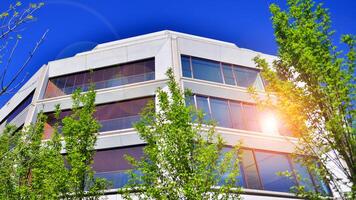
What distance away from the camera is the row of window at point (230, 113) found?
52.2 ft

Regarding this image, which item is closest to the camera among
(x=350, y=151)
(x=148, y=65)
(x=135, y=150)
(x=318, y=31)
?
(x=350, y=151)

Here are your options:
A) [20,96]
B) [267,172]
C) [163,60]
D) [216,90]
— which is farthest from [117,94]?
[267,172]

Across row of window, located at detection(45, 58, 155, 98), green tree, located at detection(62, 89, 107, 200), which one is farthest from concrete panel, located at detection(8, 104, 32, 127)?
green tree, located at detection(62, 89, 107, 200)

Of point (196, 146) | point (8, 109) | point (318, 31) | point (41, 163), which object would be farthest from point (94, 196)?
point (8, 109)

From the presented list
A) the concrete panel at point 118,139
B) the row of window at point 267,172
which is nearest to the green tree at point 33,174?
the concrete panel at point 118,139

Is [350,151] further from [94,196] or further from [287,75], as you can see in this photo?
[94,196]

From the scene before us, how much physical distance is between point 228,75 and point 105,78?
317 inches

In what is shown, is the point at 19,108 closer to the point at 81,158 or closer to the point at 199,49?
the point at 199,49

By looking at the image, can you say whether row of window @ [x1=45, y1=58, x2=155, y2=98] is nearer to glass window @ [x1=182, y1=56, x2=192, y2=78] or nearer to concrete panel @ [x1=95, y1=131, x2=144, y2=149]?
glass window @ [x1=182, y1=56, x2=192, y2=78]

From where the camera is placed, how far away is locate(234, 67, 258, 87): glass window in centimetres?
1848

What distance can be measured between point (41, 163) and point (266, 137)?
11156 mm

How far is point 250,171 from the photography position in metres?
14.3

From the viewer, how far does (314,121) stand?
725cm

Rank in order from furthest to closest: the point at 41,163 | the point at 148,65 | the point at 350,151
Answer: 1. the point at 148,65
2. the point at 41,163
3. the point at 350,151
